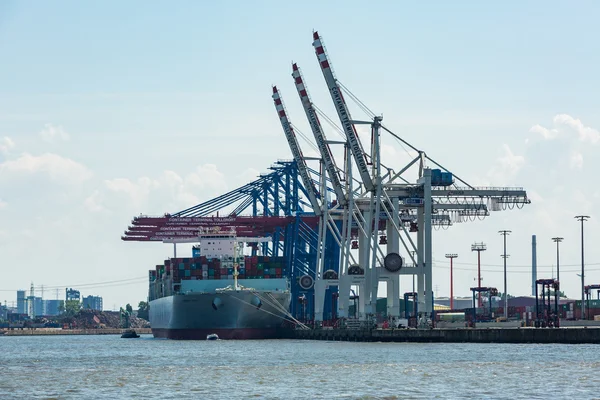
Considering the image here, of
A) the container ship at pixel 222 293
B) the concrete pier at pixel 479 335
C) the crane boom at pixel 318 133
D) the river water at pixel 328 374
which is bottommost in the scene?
the river water at pixel 328 374

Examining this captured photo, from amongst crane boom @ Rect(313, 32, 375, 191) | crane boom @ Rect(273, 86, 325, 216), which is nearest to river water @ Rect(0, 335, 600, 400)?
crane boom @ Rect(313, 32, 375, 191)

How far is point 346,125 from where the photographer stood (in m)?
103

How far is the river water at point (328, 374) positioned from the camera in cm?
5259

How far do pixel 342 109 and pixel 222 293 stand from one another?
3039 centimetres

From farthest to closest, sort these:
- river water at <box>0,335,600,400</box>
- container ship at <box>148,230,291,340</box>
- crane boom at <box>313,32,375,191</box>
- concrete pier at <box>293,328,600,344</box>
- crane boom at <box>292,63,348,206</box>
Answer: container ship at <box>148,230,291,340</box> < crane boom at <box>292,63,348,206</box> < crane boom at <box>313,32,375,191</box> < concrete pier at <box>293,328,600,344</box> < river water at <box>0,335,600,400</box>

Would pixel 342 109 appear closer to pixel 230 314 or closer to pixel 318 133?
pixel 318 133

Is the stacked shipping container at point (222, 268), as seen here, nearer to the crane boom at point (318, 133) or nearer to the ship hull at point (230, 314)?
the ship hull at point (230, 314)

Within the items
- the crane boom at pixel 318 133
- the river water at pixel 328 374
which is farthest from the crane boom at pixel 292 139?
the river water at pixel 328 374

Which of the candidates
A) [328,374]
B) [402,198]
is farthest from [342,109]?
[328,374]

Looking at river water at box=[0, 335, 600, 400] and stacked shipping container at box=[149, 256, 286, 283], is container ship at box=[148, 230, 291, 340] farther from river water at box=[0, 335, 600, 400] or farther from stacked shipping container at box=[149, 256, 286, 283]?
river water at box=[0, 335, 600, 400]

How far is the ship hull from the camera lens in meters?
125

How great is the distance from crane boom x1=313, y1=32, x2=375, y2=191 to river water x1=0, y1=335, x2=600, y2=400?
782 inches

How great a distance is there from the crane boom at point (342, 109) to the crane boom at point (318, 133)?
8.92 metres

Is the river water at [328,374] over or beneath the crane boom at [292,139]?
beneath
